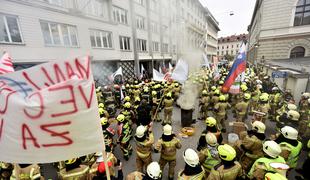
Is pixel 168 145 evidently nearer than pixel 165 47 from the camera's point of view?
Yes

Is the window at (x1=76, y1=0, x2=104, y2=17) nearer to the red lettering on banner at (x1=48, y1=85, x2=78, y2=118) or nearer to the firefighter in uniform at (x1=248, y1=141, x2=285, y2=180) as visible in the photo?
the red lettering on banner at (x1=48, y1=85, x2=78, y2=118)

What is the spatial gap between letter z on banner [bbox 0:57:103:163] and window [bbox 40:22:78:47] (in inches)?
411

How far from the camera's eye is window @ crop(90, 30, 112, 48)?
13795mm

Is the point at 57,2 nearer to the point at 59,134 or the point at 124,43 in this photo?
the point at 124,43

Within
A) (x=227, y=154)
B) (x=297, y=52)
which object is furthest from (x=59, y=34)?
(x=297, y=52)

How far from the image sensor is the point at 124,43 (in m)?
17.8

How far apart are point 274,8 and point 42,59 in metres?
26.5

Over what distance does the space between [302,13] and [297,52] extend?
4597 mm

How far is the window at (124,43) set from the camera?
17.3 m

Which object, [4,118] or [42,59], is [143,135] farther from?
[42,59]

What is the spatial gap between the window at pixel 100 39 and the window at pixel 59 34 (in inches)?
69.0

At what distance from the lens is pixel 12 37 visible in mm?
8664

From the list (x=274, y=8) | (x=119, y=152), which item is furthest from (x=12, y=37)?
(x=274, y=8)

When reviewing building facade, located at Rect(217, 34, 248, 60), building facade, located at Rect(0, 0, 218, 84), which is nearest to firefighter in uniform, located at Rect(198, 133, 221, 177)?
building facade, located at Rect(0, 0, 218, 84)
